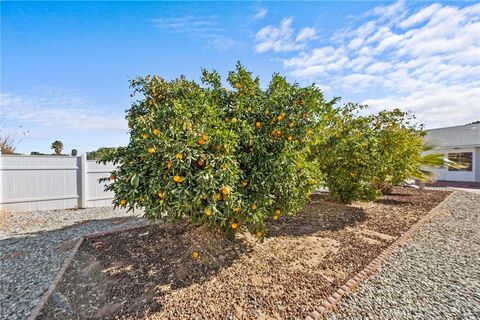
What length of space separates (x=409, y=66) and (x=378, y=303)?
279 inches

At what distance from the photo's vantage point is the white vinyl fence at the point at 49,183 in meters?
6.81

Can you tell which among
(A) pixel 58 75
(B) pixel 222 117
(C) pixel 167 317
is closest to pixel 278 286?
(C) pixel 167 317

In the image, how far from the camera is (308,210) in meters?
6.20

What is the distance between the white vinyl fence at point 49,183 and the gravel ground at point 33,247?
47 cm

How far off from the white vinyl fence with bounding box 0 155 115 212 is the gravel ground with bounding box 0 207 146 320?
47 centimetres

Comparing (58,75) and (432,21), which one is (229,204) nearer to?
(432,21)

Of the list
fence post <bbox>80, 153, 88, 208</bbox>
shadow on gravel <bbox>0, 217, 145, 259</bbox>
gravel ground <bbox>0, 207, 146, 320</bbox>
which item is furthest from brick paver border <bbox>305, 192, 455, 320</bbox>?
fence post <bbox>80, 153, 88, 208</bbox>

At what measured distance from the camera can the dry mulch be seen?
241 cm

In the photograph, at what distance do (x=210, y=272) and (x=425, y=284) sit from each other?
2.83 m

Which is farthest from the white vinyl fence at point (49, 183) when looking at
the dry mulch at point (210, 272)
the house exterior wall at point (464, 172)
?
the house exterior wall at point (464, 172)

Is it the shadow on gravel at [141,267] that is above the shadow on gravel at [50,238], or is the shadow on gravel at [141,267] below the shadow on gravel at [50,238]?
above

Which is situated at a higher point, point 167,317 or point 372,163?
point 372,163

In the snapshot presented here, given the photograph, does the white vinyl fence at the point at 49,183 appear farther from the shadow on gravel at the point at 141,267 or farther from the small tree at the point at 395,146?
the small tree at the point at 395,146

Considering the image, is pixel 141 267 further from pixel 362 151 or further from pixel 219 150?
pixel 362 151
